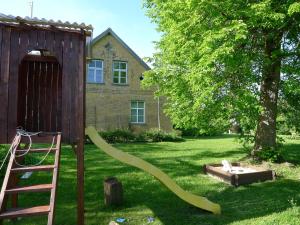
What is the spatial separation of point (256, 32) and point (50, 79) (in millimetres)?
7646

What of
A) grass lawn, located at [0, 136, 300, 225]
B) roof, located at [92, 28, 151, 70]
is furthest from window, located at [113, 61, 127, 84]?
grass lawn, located at [0, 136, 300, 225]

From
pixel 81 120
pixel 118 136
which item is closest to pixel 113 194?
pixel 81 120

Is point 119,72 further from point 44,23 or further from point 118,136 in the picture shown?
point 44,23

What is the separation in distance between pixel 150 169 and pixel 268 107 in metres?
7.75

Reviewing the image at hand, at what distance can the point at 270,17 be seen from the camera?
10.7 metres

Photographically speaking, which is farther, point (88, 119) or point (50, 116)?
point (88, 119)

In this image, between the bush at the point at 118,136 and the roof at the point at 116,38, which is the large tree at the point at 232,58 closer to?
the bush at the point at 118,136

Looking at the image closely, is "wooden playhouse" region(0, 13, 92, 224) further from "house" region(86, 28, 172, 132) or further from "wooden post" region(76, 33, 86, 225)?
"house" region(86, 28, 172, 132)

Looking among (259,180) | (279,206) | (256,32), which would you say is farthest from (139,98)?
(279,206)

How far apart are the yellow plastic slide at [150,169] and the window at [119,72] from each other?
21971 mm

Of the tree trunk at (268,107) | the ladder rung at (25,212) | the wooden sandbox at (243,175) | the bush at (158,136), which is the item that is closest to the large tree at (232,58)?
the tree trunk at (268,107)

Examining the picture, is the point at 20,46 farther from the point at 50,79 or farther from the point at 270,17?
the point at 270,17

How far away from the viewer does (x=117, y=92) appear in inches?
1158

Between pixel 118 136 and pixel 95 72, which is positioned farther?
pixel 95 72
